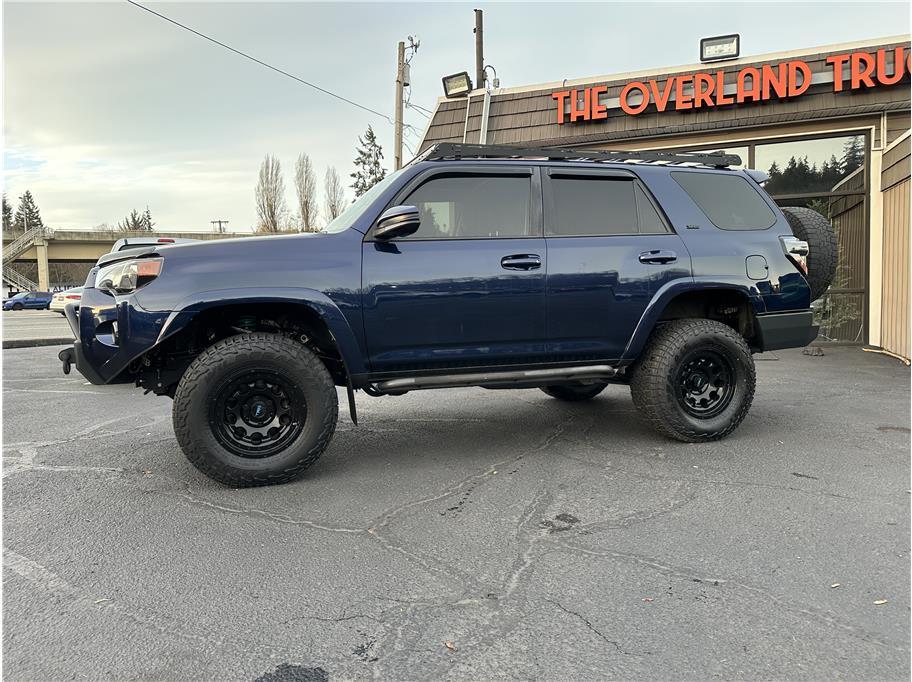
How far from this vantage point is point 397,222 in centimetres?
382

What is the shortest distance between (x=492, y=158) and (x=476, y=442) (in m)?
2.05

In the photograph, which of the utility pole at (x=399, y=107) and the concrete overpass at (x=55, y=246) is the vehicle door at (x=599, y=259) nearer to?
the utility pole at (x=399, y=107)

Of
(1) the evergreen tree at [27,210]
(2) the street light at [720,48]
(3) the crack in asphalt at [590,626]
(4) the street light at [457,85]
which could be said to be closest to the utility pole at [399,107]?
(4) the street light at [457,85]

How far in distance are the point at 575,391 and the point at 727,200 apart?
2204 millimetres

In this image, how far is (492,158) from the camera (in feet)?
14.6

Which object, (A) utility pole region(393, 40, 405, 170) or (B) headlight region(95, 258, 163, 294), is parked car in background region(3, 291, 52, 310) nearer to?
(A) utility pole region(393, 40, 405, 170)

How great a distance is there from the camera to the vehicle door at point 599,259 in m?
4.30

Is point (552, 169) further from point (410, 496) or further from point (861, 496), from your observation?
point (861, 496)

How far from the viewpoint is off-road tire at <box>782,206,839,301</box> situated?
502 cm

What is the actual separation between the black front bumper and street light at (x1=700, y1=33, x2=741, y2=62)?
730 centimetres

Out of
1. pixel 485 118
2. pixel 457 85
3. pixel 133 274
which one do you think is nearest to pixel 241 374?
pixel 133 274

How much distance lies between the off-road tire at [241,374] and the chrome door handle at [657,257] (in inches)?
90.4

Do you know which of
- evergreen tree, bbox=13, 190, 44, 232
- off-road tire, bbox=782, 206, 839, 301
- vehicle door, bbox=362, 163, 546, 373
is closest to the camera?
vehicle door, bbox=362, 163, 546, 373

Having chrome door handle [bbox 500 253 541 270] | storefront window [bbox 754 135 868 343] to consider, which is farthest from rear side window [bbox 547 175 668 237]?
storefront window [bbox 754 135 868 343]
